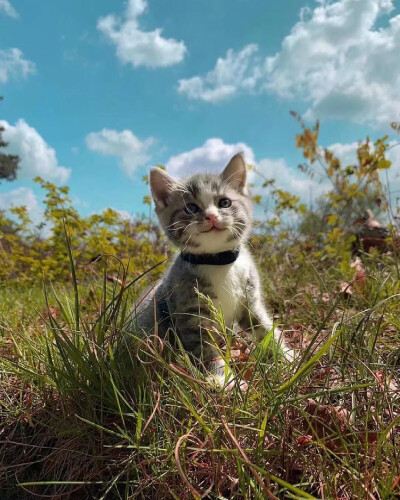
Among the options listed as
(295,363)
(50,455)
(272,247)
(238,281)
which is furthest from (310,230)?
(50,455)

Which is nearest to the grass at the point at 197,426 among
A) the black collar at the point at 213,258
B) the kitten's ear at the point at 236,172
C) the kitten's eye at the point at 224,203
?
the black collar at the point at 213,258

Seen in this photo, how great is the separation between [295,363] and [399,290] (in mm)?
1398

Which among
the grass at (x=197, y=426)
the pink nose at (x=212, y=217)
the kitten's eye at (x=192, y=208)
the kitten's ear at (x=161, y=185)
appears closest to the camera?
the grass at (x=197, y=426)

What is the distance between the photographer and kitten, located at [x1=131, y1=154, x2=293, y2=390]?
2.03m

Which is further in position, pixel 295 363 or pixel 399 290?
pixel 399 290

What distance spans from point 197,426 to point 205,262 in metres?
0.93

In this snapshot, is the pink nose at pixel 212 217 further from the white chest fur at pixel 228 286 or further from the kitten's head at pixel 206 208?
the white chest fur at pixel 228 286

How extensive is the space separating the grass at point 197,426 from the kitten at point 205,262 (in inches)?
15.4

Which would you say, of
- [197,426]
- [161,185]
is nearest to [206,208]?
[161,185]

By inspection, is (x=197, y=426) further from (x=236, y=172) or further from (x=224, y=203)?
(x=236, y=172)

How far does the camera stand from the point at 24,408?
5.65 ft

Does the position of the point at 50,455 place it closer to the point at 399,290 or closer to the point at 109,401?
the point at 109,401

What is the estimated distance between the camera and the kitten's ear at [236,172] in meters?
2.34

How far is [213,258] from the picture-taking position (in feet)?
6.98
